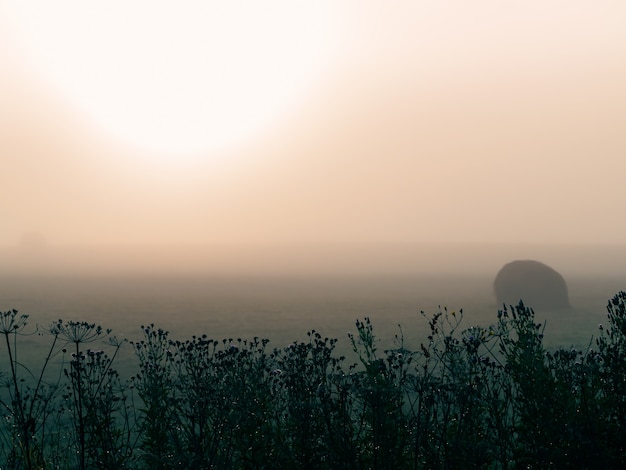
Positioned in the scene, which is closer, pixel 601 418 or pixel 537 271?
pixel 601 418

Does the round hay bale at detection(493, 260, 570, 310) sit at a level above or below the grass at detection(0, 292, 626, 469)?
below

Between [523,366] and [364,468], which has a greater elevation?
[523,366]

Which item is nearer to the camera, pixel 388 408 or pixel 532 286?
pixel 388 408

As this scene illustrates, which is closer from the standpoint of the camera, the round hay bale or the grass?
the grass

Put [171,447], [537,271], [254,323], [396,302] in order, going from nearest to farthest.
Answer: [171,447], [254,323], [537,271], [396,302]

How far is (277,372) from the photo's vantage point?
10.2 metres

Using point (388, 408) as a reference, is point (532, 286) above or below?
below

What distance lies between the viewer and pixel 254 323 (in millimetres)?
71750

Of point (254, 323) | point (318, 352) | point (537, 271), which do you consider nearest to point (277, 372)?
point (318, 352)

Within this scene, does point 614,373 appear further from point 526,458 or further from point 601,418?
point 526,458

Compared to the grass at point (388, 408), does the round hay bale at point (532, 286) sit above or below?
below

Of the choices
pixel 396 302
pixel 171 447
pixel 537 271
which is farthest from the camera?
pixel 396 302

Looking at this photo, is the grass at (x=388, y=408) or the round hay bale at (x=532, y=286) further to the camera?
the round hay bale at (x=532, y=286)

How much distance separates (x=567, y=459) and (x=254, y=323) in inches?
2505
